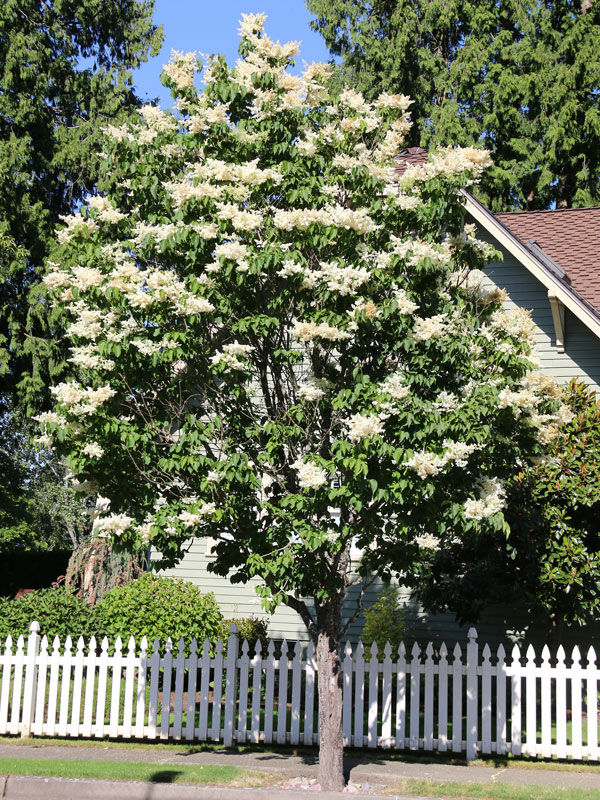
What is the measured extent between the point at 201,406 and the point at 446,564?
4.87 metres

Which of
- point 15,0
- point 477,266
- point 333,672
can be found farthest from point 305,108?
point 15,0

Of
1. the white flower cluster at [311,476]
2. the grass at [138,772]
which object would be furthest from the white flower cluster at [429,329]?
the grass at [138,772]

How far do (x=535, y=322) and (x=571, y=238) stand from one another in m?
2.83

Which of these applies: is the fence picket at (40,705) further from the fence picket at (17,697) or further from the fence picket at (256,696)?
the fence picket at (256,696)

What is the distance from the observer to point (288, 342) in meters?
8.53

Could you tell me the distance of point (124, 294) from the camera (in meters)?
7.61

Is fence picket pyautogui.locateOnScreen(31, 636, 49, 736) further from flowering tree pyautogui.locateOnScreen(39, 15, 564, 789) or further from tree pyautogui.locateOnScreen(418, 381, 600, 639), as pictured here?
tree pyautogui.locateOnScreen(418, 381, 600, 639)

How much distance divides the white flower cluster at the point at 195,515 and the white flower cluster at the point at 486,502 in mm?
2113

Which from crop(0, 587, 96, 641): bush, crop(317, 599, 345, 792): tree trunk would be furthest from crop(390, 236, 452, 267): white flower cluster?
crop(0, 587, 96, 641): bush

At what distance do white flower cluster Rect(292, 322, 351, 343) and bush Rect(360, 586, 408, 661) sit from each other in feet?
19.9

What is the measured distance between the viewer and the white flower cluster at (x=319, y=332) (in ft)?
23.9

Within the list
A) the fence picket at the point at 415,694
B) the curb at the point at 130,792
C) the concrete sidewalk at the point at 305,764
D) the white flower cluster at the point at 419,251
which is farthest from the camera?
the fence picket at the point at 415,694

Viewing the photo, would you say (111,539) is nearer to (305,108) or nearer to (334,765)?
(334,765)

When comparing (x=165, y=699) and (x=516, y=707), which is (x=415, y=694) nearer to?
(x=516, y=707)
